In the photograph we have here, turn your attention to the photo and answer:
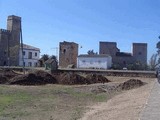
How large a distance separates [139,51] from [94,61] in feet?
57.7

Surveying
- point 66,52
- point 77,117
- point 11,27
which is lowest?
point 77,117

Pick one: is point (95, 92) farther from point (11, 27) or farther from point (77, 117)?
point (11, 27)

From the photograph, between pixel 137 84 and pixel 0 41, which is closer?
pixel 137 84

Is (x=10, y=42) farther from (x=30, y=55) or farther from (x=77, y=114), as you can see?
(x=77, y=114)

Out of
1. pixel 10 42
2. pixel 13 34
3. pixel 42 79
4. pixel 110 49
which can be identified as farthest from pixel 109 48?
pixel 42 79

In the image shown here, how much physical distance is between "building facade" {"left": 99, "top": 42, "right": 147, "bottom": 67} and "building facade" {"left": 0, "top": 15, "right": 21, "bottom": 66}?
22.7 metres

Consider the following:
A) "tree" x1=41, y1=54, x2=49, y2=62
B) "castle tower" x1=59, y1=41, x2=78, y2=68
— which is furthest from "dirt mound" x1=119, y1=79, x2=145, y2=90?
"castle tower" x1=59, y1=41, x2=78, y2=68

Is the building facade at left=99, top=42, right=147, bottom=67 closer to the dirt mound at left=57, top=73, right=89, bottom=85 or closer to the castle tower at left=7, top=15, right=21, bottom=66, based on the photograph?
the castle tower at left=7, top=15, right=21, bottom=66

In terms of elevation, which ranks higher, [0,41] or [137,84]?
[0,41]

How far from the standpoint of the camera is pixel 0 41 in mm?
85750

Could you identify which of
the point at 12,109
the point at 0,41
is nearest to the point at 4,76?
the point at 12,109

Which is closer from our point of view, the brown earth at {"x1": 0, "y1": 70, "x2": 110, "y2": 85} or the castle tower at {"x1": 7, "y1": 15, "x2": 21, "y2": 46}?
the brown earth at {"x1": 0, "y1": 70, "x2": 110, "y2": 85}

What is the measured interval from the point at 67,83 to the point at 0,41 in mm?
51900

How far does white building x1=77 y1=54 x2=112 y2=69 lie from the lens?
8206cm
